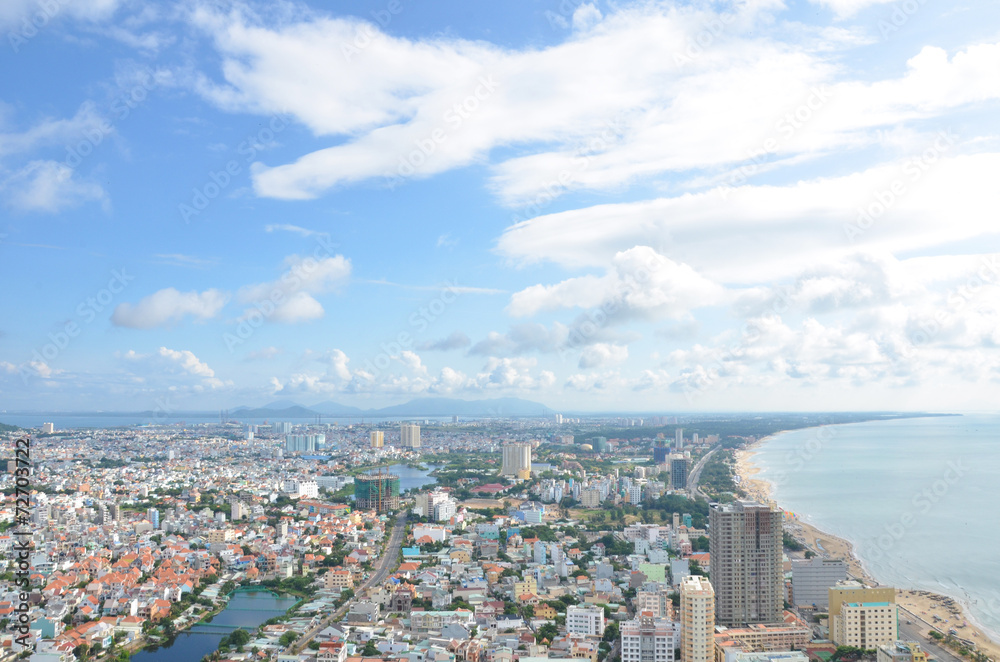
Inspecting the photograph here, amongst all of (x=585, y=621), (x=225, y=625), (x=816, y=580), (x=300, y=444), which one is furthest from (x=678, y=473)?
(x=300, y=444)

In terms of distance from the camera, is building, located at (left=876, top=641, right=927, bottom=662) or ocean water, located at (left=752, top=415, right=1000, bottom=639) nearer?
building, located at (left=876, top=641, right=927, bottom=662)

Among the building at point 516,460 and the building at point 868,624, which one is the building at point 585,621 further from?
the building at point 516,460

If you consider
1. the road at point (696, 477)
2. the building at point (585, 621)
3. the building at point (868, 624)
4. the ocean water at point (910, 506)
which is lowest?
the road at point (696, 477)

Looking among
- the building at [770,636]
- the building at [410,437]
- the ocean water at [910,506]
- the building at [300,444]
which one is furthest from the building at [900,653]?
the building at [410,437]

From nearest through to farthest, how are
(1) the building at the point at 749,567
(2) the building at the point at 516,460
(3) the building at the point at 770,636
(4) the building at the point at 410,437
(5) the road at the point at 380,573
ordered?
(3) the building at the point at 770,636
(5) the road at the point at 380,573
(1) the building at the point at 749,567
(2) the building at the point at 516,460
(4) the building at the point at 410,437

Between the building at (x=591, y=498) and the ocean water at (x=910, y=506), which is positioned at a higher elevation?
the ocean water at (x=910, y=506)

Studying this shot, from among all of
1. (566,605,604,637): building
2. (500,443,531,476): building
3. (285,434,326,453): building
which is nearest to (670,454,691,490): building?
(500,443,531,476): building

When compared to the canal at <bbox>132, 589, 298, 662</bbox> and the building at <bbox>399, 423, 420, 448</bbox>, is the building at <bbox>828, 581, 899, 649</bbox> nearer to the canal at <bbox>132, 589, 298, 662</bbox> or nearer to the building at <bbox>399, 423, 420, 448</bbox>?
the canal at <bbox>132, 589, 298, 662</bbox>
